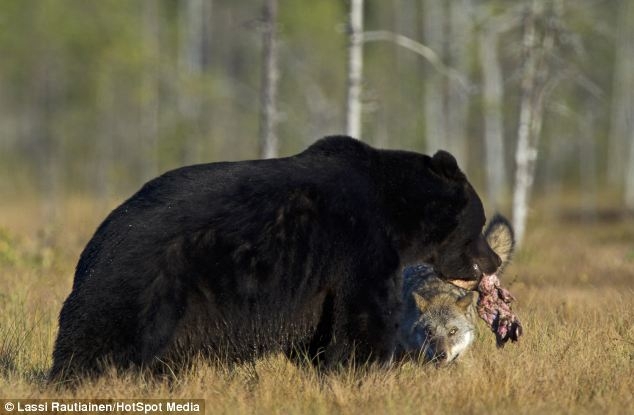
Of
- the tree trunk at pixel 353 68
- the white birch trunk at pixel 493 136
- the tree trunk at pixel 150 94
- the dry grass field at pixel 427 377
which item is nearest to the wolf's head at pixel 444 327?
the dry grass field at pixel 427 377

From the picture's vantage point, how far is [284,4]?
43.8 m

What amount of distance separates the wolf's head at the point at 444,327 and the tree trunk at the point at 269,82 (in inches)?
320

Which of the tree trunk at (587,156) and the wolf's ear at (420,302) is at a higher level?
the wolf's ear at (420,302)

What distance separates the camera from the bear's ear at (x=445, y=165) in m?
6.35

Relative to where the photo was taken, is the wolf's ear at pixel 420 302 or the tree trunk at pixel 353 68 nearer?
the wolf's ear at pixel 420 302

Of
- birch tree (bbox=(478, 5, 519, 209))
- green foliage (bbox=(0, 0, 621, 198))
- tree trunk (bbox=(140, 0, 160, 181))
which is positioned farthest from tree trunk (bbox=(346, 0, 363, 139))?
tree trunk (bbox=(140, 0, 160, 181))

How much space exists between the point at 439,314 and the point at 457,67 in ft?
101

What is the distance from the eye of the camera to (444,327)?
7297mm

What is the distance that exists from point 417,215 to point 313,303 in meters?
1.01

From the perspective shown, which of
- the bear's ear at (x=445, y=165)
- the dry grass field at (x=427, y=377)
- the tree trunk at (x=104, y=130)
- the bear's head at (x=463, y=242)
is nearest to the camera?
the dry grass field at (x=427, y=377)

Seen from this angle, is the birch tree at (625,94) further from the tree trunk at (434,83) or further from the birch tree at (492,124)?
the tree trunk at (434,83)

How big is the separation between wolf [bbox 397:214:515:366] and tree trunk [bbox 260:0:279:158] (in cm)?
780

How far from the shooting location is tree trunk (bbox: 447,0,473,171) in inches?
1206

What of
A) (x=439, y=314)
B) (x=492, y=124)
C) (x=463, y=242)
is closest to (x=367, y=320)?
(x=463, y=242)
